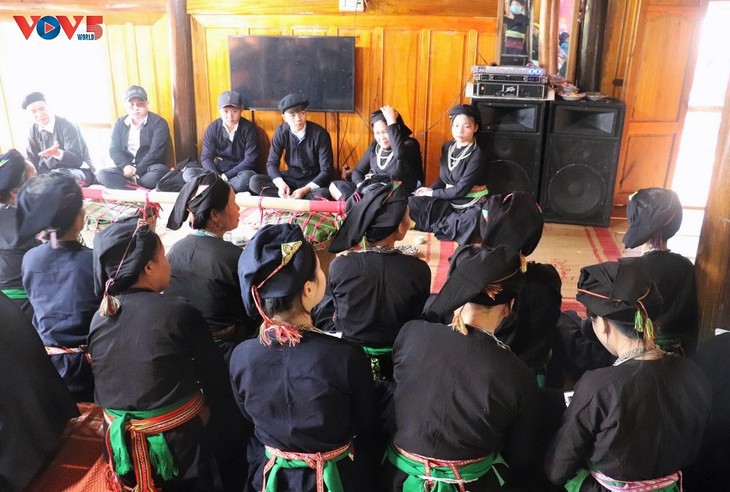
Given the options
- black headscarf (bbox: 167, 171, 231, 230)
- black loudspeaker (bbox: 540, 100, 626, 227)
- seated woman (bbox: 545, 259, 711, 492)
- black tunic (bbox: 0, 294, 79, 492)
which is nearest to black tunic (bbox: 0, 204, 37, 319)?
black tunic (bbox: 0, 294, 79, 492)

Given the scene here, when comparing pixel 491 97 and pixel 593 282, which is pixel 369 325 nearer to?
pixel 593 282

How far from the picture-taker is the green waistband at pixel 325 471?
1563 mm

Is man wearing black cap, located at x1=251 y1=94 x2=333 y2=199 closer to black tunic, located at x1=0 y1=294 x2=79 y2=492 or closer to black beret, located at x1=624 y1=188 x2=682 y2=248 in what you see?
black beret, located at x1=624 y1=188 x2=682 y2=248

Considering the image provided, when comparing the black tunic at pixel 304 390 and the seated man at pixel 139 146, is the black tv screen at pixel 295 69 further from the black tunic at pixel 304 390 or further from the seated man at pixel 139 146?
the black tunic at pixel 304 390

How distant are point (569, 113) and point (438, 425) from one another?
355 cm

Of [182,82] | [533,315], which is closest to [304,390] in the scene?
[533,315]

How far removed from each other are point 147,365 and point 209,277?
52 cm

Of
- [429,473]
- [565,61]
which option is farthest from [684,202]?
[429,473]

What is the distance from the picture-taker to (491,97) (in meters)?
4.38

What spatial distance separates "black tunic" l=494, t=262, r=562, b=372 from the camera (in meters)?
2.05

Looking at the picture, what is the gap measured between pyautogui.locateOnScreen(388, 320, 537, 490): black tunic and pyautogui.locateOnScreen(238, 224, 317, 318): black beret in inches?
14.2

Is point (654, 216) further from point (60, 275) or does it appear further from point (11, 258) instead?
point (11, 258)

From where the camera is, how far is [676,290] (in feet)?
7.28

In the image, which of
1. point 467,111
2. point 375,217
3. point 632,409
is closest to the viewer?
point 632,409
